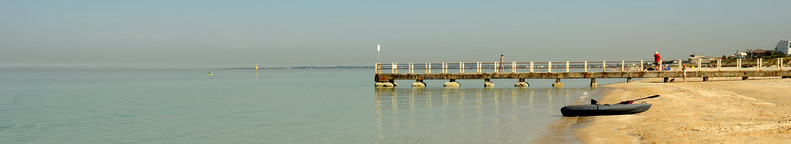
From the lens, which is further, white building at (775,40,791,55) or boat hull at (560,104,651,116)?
white building at (775,40,791,55)

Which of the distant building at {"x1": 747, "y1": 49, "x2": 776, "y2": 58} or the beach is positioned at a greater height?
the distant building at {"x1": 747, "y1": 49, "x2": 776, "y2": 58}

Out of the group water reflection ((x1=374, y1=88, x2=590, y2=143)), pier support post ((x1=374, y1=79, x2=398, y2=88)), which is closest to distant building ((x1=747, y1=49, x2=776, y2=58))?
pier support post ((x1=374, y1=79, x2=398, y2=88))

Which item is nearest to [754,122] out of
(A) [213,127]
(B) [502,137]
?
(B) [502,137]

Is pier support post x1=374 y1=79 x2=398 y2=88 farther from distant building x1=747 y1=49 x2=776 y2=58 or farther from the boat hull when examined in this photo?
distant building x1=747 y1=49 x2=776 y2=58

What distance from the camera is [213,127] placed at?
773 inches

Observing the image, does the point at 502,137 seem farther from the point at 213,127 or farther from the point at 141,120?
the point at 141,120

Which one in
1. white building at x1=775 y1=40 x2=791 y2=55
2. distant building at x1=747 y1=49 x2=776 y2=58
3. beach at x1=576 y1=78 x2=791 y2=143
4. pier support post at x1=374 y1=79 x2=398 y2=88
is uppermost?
white building at x1=775 y1=40 x2=791 y2=55

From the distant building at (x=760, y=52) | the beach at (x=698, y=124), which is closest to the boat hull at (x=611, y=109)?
the beach at (x=698, y=124)

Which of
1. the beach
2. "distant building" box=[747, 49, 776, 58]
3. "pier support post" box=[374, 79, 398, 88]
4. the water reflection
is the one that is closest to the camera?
the beach

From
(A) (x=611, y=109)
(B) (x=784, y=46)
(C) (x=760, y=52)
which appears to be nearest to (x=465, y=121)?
(A) (x=611, y=109)

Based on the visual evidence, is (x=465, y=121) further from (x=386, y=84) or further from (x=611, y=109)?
(x=386, y=84)

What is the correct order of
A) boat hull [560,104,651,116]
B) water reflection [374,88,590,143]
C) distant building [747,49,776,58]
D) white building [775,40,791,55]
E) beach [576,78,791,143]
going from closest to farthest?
beach [576,78,791,143], water reflection [374,88,590,143], boat hull [560,104,651,116], white building [775,40,791,55], distant building [747,49,776,58]

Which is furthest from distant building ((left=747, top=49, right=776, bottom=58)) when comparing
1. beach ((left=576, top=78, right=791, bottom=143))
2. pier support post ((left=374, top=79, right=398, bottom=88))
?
beach ((left=576, top=78, right=791, bottom=143))

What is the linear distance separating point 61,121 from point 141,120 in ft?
9.54
